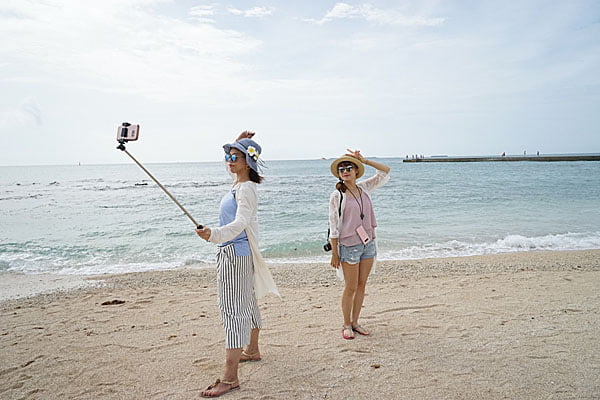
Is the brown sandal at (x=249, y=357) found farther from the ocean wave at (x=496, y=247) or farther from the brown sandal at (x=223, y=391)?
the ocean wave at (x=496, y=247)

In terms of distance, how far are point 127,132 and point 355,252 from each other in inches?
94.6

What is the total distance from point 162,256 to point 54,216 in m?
10.5

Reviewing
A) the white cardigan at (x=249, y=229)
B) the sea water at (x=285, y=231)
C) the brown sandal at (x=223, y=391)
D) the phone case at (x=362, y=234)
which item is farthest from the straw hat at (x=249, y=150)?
the sea water at (x=285, y=231)

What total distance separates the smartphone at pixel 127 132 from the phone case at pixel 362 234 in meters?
2.27

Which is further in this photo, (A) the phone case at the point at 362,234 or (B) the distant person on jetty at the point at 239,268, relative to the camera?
(A) the phone case at the point at 362,234

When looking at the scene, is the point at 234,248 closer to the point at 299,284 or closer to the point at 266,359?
the point at 266,359

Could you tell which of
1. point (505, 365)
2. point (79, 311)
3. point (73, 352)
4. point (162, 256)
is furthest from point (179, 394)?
point (162, 256)

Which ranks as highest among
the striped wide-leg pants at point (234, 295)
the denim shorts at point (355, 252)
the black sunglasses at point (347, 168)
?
the black sunglasses at point (347, 168)

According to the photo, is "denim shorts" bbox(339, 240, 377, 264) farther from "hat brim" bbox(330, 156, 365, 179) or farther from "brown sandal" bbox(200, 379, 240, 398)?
"brown sandal" bbox(200, 379, 240, 398)

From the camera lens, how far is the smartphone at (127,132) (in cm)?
300

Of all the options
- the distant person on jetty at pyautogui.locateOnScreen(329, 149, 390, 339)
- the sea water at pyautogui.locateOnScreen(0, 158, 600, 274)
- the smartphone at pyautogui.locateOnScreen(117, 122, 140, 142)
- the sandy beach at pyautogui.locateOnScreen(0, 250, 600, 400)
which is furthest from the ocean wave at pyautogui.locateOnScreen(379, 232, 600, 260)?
the smartphone at pyautogui.locateOnScreen(117, 122, 140, 142)

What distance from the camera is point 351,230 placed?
4.05 metres

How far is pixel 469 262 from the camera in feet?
27.8

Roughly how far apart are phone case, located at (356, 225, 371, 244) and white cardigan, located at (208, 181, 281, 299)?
3.90ft
